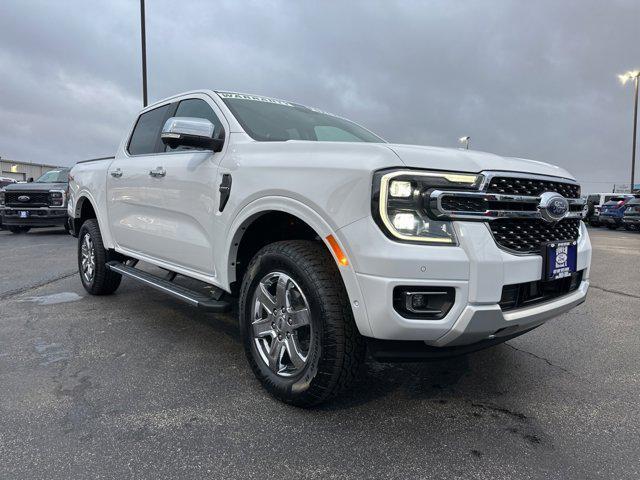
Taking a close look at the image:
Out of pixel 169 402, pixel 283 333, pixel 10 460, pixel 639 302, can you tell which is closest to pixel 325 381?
pixel 283 333

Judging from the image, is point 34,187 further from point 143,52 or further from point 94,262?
point 94,262

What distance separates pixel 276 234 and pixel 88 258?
3.15 metres

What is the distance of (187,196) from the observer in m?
3.31

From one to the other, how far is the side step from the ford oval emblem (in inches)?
76.5

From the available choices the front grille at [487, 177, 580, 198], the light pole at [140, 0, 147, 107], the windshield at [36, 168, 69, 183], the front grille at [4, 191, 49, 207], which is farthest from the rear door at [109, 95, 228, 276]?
the light pole at [140, 0, 147, 107]

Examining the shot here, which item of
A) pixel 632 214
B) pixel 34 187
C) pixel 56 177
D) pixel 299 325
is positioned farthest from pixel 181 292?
pixel 632 214

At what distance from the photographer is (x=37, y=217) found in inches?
480

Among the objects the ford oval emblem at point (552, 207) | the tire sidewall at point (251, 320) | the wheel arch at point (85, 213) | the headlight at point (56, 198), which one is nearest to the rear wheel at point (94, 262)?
the wheel arch at point (85, 213)

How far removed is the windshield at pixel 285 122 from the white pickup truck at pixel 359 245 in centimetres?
2

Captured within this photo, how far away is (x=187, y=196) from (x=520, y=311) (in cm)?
227

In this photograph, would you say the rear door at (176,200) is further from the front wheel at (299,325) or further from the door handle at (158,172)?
the front wheel at (299,325)

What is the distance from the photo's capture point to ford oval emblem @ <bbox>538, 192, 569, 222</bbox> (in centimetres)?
236

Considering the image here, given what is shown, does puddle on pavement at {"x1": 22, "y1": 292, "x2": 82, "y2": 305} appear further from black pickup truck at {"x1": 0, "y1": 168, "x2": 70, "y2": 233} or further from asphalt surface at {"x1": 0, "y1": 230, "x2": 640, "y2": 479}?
black pickup truck at {"x1": 0, "y1": 168, "x2": 70, "y2": 233}

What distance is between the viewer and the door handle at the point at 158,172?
3613 mm
